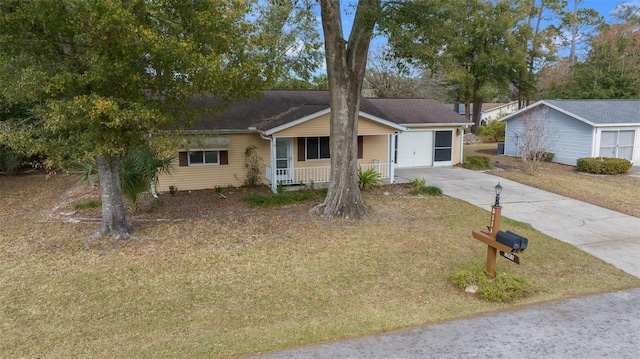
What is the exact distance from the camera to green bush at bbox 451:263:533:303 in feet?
21.1

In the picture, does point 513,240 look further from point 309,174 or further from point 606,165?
point 606,165

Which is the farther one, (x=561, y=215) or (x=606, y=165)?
Answer: (x=606, y=165)

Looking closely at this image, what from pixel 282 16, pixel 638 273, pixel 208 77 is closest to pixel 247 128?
pixel 208 77

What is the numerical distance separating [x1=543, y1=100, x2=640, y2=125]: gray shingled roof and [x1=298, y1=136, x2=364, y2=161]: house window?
13.2 m

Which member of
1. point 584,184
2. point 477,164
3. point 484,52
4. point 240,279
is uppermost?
point 484,52

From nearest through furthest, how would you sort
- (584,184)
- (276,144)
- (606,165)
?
(276,144)
(584,184)
(606,165)

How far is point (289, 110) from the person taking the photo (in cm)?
1625

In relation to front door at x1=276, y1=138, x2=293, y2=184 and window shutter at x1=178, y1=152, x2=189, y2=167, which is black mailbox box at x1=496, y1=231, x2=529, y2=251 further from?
window shutter at x1=178, y1=152, x2=189, y2=167

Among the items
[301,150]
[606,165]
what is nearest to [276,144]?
[301,150]

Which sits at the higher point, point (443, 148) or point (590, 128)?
point (590, 128)

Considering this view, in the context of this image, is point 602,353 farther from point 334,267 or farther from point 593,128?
point 593,128

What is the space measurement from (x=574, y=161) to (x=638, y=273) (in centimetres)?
1546

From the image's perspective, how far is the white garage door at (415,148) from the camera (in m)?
20.0

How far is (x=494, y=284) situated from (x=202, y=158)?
1147 centimetres
